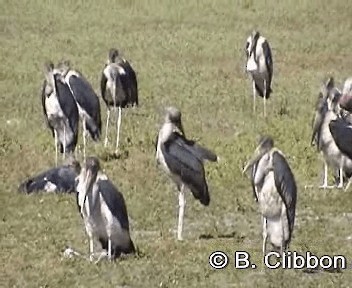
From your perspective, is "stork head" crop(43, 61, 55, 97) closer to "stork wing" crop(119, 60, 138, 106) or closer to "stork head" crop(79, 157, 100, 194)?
"stork wing" crop(119, 60, 138, 106)

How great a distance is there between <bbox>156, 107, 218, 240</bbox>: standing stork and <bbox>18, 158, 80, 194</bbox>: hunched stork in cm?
218

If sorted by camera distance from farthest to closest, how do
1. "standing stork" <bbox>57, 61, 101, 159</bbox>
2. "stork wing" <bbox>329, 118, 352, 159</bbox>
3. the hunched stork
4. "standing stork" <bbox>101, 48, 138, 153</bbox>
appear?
"standing stork" <bbox>101, 48, 138, 153</bbox>, "standing stork" <bbox>57, 61, 101, 159</bbox>, "stork wing" <bbox>329, 118, 352, 159</bbox>, the hunched stork

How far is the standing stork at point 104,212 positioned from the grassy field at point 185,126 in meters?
0.19

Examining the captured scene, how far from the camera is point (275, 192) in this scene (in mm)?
9820

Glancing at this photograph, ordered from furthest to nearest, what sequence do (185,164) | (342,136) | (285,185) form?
1. (342,136)
2. (185,164)
3. (285,185)

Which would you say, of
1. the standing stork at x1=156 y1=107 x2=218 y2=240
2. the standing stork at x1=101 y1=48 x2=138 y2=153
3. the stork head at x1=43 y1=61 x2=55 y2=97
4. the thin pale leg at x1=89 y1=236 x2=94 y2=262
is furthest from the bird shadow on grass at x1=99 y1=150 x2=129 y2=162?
the thin pale leg at x1=89 y1=236 x2=94 y2=262

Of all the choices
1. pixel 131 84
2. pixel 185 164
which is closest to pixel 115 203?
pixel 185 164

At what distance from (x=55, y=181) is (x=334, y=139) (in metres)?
3.36

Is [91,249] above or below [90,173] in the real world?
below

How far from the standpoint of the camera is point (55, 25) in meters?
28.7

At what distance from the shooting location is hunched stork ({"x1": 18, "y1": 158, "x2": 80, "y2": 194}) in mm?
12680

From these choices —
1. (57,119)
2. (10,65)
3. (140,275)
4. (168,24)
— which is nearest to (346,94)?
(57,119)

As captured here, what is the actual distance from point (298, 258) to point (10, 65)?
46.9 ft

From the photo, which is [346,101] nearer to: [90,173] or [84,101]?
[84,101]
